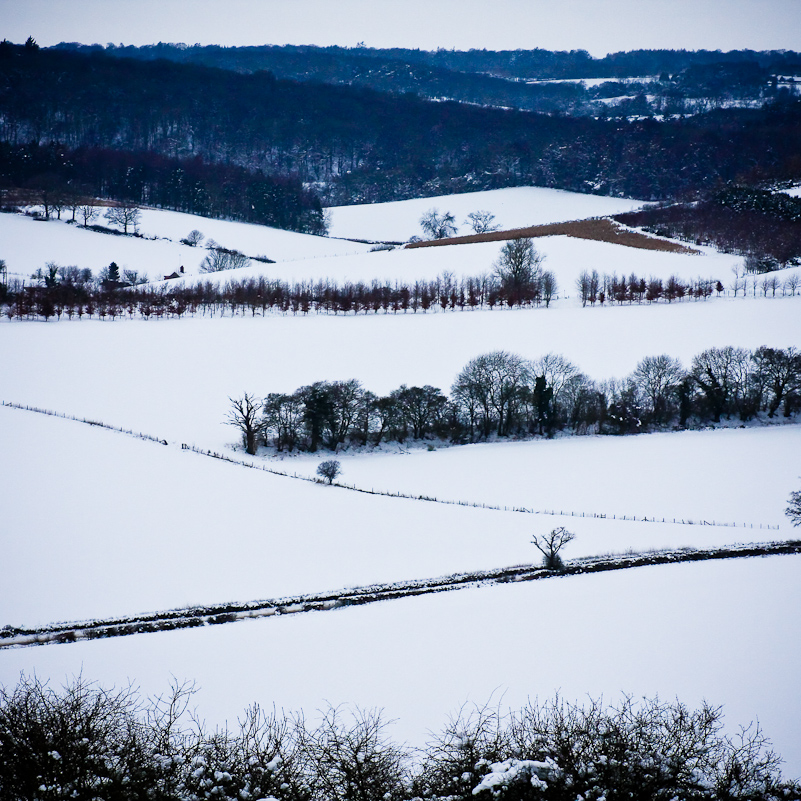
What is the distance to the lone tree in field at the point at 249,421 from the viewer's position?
40353 mm

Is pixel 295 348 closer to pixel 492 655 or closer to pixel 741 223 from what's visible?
pixel 492 655

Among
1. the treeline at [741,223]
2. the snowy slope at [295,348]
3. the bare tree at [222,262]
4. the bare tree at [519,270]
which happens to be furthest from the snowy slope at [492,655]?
the bare tree at [222,262]

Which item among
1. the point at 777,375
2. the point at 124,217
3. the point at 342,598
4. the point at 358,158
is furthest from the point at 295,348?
the point at 358,158

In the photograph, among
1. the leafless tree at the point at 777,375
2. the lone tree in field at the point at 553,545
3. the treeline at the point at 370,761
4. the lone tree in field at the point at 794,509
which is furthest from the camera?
the leafless tree at the point at 777,375

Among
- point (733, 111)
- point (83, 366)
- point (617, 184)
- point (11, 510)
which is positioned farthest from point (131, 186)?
point (733, 111)

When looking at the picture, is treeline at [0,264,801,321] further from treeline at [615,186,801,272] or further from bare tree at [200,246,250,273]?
bare tree at [200,246,250,273]

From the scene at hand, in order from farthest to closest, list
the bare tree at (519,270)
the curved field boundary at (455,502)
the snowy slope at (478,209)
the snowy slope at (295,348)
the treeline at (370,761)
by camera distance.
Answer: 1. the snowy slope at (478,209)
2. the bare tree at (519,270)
3. the snowy slope at (295,348)
4. the curved field boundary at (455,502)
5. the treeline at (370,761)

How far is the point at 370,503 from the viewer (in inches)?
1267

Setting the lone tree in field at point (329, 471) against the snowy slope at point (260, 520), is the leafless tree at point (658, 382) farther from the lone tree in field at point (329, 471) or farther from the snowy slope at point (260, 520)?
the lone tree in field at point (329, 471)

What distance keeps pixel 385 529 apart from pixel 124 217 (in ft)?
291

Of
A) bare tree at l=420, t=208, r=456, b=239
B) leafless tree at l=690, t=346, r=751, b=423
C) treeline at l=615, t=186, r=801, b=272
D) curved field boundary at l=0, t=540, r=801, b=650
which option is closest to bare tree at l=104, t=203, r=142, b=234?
bare tree at l=420, t=208, r=456, b=239

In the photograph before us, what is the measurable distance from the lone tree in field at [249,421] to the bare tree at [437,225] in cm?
8067

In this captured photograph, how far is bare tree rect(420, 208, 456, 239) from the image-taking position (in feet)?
395

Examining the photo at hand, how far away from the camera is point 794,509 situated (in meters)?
31.1
